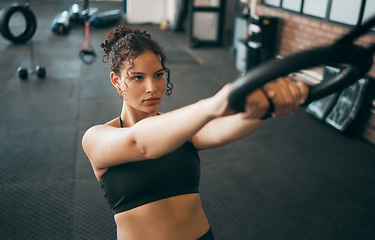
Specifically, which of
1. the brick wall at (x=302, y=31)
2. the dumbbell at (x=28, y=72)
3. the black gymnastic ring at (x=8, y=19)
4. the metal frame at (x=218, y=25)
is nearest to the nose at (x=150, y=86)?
the brick wall at (x=302, y=31)

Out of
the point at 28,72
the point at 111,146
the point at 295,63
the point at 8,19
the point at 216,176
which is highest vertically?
the point at 295,63

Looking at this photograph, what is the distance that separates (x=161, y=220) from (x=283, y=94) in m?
0.58

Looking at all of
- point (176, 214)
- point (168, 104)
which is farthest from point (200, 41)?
point (176, 214)

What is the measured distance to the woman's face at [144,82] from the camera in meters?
0.90

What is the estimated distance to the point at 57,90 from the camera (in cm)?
469

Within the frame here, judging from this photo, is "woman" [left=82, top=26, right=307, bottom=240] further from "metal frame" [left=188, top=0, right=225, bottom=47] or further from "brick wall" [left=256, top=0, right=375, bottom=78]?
"metal frame" [left=188, top=0, right=225, bottom=47]

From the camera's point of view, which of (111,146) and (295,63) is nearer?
(295,63)

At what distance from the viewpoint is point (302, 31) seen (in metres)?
4.58

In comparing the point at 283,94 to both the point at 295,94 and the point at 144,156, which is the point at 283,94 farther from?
the point at 144,156

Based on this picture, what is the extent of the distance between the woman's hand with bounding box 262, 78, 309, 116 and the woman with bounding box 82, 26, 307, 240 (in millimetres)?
146

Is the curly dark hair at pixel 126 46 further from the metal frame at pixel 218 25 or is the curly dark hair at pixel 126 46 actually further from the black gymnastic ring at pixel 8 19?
the metal frame at pixel 218 25

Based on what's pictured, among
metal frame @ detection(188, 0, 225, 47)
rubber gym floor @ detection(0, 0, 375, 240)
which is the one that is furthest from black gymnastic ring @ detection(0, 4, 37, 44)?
metal frame @ detection(188, 0, 225, 47)

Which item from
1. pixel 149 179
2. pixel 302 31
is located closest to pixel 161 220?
pixel 149 179

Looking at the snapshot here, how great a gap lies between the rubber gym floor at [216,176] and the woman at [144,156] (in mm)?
1372
